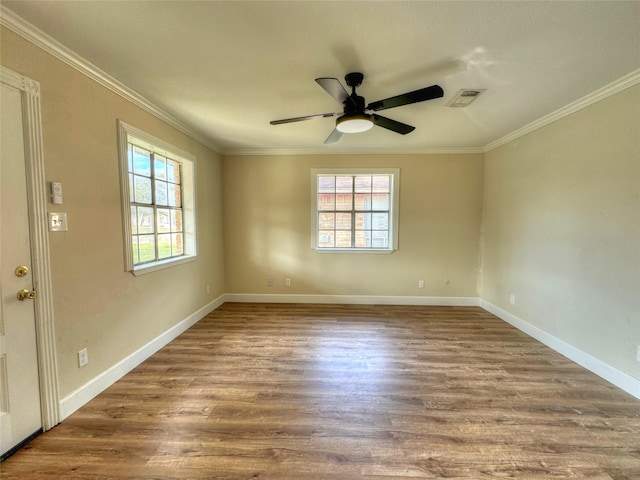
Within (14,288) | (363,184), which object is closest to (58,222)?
(14,288)

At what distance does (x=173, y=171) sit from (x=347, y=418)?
3.21 metres

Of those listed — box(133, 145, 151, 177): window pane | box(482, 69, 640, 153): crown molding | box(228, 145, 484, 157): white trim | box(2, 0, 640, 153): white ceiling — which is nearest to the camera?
box(2, 0, 640, 153): white ceiling

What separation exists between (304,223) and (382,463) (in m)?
3.27

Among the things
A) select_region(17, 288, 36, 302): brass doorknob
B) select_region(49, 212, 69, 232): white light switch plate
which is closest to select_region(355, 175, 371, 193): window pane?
select_region(49, 212, 69, 232): white light switch plate

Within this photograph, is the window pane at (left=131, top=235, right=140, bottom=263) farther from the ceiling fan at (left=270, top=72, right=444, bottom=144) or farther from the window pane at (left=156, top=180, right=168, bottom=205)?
the ceiling fan at (left=270, top=72, right=444, bottom=144)

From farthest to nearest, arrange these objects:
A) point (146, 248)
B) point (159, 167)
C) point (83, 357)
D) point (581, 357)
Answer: point (159, 167)
point (146, 248)
point (581, 357)
point (83, 357)

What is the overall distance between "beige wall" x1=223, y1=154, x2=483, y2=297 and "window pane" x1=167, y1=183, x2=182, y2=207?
39.9 inches

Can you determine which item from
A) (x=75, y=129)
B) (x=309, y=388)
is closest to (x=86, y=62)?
(x=75, y=129)

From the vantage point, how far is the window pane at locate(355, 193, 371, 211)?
14.3ft

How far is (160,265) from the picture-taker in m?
2.76

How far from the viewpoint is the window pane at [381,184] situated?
4.30m

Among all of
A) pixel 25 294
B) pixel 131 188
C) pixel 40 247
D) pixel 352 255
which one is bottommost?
pixel 352 255

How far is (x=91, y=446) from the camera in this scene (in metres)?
1.56

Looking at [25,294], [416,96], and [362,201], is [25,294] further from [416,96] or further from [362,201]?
[362,201]
